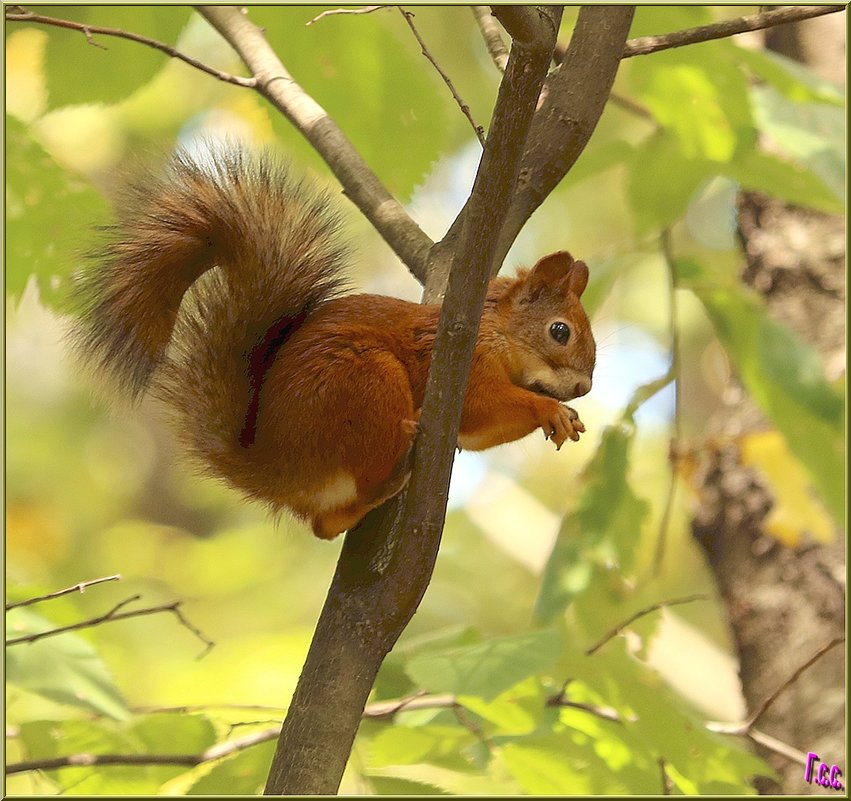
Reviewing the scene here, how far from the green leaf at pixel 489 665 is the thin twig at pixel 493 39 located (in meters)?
0.78

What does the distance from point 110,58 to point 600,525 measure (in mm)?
1141

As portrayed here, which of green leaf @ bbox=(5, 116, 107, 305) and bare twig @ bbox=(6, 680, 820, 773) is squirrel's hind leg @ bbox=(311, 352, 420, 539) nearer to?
bare twig @ bbox=(6, 680, 820, 773)

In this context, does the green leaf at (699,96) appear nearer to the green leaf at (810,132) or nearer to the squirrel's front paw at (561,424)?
the green leaf at (810,132)

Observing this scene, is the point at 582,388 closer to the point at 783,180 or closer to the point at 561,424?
the point at 561,424

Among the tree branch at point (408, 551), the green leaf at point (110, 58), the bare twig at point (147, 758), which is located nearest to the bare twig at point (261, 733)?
the bare twig at point (147, 758)

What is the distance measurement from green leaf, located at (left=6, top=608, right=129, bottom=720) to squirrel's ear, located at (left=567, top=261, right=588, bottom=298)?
995 millimetres

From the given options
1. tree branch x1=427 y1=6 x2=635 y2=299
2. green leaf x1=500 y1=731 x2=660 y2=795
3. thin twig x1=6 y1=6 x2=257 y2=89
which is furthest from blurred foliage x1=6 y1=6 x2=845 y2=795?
Answer: tree branch x1=427 y1=6 x2=635 y2=299

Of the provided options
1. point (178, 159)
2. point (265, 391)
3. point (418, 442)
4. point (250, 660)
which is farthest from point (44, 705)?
point (418, 442)

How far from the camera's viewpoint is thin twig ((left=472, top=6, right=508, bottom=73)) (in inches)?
58.7

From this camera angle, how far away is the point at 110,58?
5.08ft

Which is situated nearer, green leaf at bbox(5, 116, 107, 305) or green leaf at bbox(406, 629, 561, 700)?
green leaf at bbox(406, 629, 561, 700)

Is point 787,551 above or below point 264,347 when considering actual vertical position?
below

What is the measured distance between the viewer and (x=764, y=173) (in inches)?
70.6

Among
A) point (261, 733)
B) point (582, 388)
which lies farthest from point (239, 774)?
point (582, 388)
